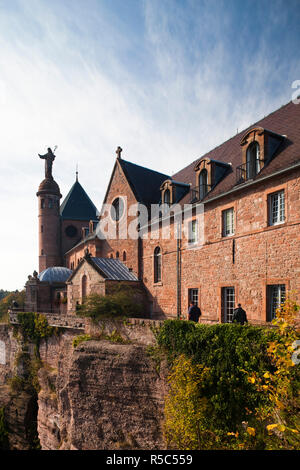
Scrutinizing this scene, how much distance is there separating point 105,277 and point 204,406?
411 inches

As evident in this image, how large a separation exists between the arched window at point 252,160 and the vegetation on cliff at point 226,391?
6.93m

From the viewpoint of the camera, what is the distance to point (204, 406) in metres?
9.73

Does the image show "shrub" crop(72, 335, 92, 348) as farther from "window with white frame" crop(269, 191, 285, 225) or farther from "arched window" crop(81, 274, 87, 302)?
"window with white frame" crop(269, 191, 285, 225)

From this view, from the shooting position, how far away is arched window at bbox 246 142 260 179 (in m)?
13.6

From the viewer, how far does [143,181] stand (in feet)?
79.4

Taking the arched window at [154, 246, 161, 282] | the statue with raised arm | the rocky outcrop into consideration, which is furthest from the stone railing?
the statue with raised arm

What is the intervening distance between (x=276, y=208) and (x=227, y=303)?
4781 millimetres

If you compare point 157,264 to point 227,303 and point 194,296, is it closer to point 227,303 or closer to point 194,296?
point 194,296

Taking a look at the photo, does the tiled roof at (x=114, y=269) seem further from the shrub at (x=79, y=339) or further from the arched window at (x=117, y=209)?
the shrub at (x=79, y=339)

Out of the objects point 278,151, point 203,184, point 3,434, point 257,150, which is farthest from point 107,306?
point 3,434

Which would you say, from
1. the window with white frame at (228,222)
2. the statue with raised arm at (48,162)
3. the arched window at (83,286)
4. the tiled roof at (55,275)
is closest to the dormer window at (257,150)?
the window with white frame at (228,222)

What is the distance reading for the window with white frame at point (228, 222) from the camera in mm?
14453
